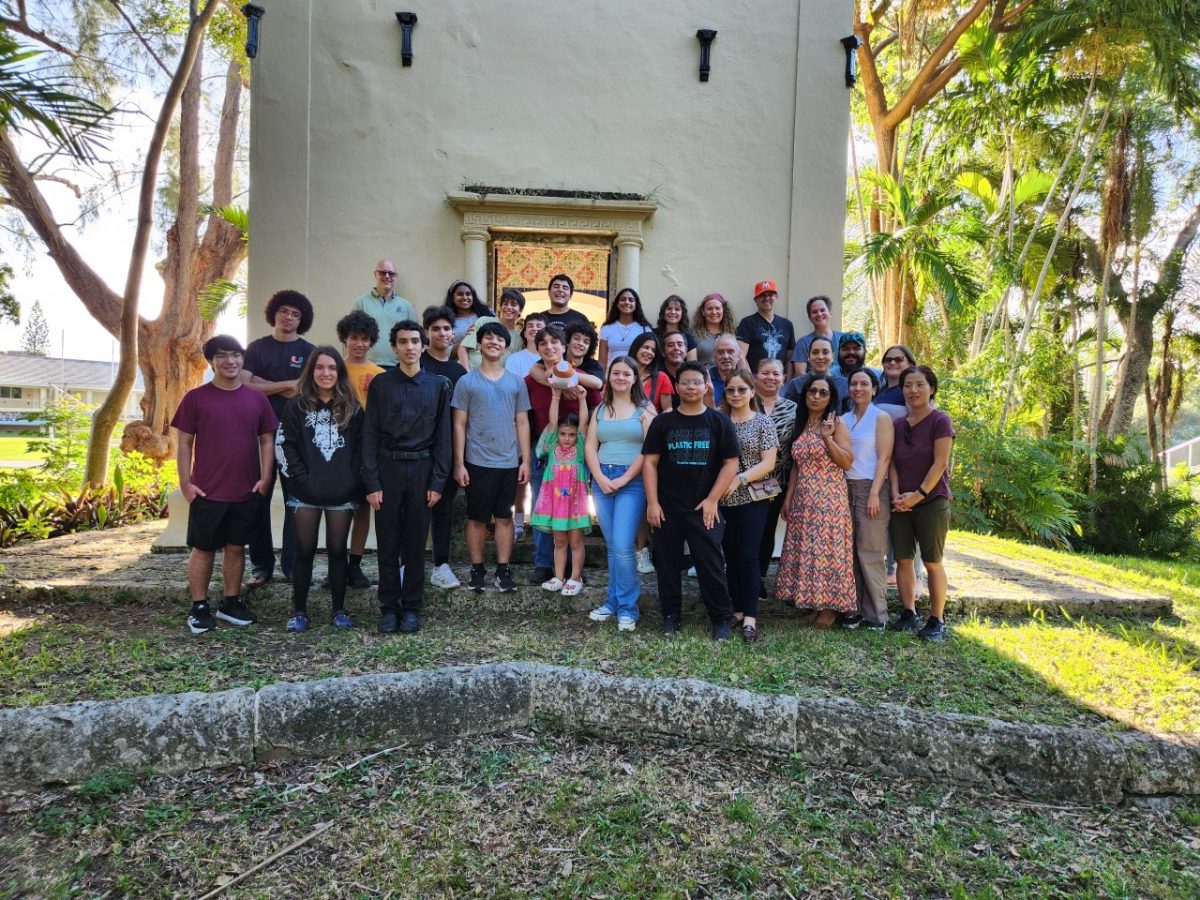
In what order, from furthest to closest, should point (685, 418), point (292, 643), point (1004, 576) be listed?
point (1004, 576)
point (685, 418)
point (292, 643)

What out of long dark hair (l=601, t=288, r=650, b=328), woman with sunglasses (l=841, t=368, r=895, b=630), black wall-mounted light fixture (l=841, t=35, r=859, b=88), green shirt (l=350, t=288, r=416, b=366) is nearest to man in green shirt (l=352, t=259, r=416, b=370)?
green shirt (l=350, t=288, r=416, b=366)

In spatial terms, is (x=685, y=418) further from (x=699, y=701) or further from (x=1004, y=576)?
(x=1004, y=576)

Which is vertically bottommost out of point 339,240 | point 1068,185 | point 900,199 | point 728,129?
point 339,240

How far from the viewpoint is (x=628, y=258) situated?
6.50 metres

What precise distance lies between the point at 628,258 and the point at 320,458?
3.59 metres

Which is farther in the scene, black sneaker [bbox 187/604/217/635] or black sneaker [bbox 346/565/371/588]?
black sneaker [bbox 346/565/371/588]

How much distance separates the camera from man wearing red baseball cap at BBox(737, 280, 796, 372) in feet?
19.3

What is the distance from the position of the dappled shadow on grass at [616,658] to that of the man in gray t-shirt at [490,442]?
0.52 m

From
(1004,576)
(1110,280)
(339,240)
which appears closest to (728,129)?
(339,240)

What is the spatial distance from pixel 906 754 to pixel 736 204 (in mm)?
5118

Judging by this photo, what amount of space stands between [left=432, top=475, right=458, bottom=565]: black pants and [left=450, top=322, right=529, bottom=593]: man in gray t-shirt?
0.60 feet

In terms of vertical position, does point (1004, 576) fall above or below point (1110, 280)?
below

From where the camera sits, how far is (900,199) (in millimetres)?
11414

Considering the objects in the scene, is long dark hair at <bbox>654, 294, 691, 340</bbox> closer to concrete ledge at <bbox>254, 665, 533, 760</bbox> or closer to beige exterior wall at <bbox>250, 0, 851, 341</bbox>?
beige exterior wall at <bbox>250, 0, 851, 341</bbox>
